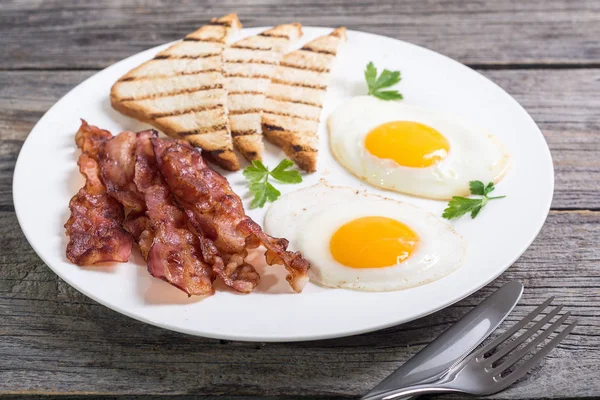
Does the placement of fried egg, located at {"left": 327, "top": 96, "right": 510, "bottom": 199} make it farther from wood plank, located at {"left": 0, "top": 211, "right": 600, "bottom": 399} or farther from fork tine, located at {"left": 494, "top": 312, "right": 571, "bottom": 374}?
fork tine, located at {"left": 494, "top": 312, "right": 571, "bottom": 374}

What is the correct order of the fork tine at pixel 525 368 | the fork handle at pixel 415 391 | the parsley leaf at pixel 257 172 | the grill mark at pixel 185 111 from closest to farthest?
the fork handle at pixel 415 391
the fork tine at pixel 525 368
the parsley leaf at pixel 257 172
the grill mark at pixel 185 111

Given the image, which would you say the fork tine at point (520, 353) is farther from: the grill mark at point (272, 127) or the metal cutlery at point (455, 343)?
the grill mark at point (272, 127)

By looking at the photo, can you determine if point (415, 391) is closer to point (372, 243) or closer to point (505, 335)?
point (505, 335)

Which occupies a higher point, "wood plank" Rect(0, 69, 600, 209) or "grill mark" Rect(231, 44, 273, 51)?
"grill mark" Rect(231, 44, 273, 51)

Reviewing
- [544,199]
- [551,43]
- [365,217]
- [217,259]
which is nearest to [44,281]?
[217,259]

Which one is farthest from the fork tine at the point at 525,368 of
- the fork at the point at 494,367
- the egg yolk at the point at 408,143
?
the egg yolk at the point at 408,143

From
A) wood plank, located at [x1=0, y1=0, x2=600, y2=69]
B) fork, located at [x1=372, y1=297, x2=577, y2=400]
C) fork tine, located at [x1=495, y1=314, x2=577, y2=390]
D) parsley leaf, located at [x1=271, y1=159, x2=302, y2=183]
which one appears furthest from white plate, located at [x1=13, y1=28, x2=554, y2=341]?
wood plank, located at [x1=0, y1=0, x2=600, y2=69]
